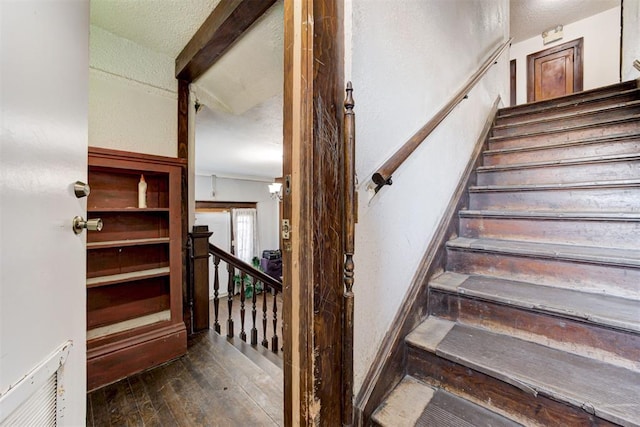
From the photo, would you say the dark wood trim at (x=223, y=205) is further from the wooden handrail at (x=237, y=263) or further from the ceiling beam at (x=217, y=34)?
the ceiling beam at (x=217, y=34)

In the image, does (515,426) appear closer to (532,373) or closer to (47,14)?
(532,373)

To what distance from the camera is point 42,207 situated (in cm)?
54

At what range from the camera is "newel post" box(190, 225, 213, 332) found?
82.7 inches

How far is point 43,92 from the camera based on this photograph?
1.81ft

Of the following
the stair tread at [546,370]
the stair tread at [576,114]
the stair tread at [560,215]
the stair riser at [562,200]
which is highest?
the stair tread at [576,114]

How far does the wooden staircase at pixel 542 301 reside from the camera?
2.68 feet

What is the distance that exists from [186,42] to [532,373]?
2.36 m

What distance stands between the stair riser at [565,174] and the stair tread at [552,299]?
2.62 ft

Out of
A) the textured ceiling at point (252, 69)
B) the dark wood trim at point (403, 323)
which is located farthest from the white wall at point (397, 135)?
the textured ceiling at point (252, 69)

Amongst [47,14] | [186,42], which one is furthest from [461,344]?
[186,42]

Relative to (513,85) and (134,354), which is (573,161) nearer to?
(134,354)

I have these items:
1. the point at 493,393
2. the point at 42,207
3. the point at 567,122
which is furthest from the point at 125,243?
the point at 567,122

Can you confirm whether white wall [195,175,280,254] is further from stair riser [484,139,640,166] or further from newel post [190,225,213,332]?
stair riser [484,139,640,166]

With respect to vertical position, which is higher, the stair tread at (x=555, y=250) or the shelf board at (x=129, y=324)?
the stair tread at (x=555, y=250)
